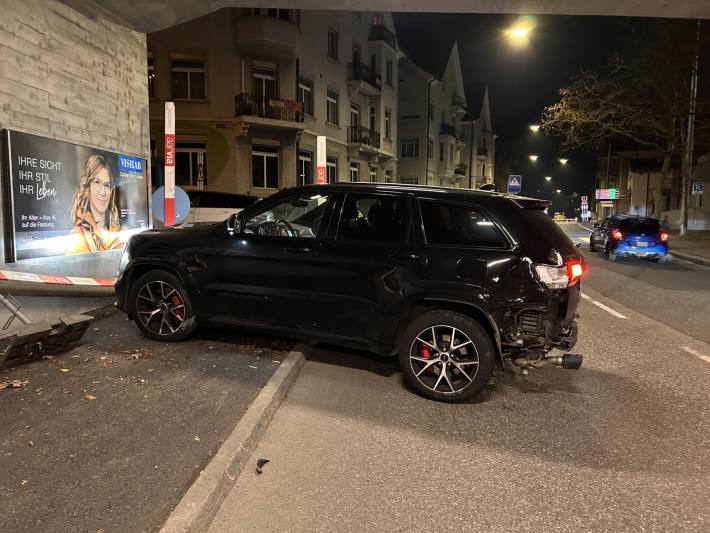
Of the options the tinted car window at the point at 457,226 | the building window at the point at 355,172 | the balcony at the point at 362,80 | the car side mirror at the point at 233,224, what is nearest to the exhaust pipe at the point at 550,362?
the tinted car window at the point at 457,226

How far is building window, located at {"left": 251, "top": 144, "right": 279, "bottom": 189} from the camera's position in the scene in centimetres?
2398

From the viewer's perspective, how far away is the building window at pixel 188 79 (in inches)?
903

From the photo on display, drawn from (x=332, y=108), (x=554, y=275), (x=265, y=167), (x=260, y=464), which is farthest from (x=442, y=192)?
(x=332, y=108)

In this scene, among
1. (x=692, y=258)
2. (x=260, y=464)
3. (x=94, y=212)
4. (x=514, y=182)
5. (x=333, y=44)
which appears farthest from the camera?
(x=333, y=44)

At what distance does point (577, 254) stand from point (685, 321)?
490 centimetres

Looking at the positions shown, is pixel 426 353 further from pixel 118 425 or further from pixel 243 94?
pixel 243 94

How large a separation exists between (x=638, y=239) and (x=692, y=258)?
3.29 m

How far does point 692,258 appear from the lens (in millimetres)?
18328

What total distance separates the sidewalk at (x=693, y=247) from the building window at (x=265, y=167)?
57.6 feet

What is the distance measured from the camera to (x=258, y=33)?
22453mm

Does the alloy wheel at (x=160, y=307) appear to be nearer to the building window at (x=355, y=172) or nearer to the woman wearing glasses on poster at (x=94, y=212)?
the woman wearing glasses on poster at (x=94, y=212)

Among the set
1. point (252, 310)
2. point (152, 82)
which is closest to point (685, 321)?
point (252, 310)

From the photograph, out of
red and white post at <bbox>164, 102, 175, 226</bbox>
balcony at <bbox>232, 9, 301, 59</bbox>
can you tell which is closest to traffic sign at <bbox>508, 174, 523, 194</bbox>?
balcony at <bbox>232, 9, 301, 59</bbox>

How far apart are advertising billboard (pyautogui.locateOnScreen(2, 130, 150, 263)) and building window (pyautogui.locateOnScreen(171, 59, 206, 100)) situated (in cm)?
1572
